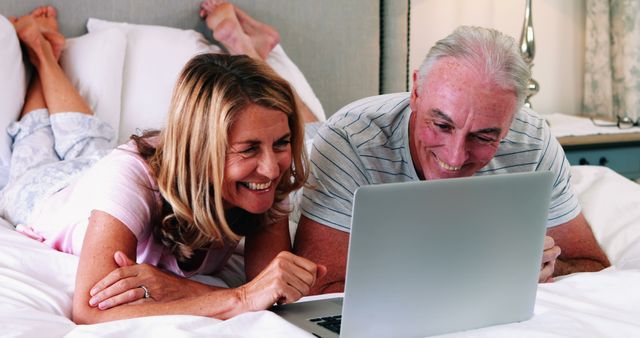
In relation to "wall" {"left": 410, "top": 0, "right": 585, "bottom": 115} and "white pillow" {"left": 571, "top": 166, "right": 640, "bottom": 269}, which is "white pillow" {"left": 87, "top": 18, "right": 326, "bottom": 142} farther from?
"white pillow" {"left": 571, "top": 166, "right": 640, "bottom": 269}

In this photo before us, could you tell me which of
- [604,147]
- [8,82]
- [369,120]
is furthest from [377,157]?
[604,147]

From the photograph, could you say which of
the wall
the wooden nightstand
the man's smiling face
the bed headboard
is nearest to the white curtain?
the wall

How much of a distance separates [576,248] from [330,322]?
0.73 m

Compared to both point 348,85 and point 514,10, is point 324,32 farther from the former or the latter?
point 514,10

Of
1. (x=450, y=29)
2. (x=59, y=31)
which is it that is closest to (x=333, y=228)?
(x=59, y=31)

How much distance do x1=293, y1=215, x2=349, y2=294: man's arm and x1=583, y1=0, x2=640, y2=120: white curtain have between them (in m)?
2.03

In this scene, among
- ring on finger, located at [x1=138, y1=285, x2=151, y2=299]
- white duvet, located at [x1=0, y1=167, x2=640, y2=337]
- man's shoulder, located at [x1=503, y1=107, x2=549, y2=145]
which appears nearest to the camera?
white duvet, located at [x1=0, y1=167, x2=640, y2=337]

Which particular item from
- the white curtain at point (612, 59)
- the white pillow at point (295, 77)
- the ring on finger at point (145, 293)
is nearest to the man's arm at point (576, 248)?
the ring on finger at point (145, 293)

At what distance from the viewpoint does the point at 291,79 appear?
270cm

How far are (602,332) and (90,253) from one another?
2.57ft

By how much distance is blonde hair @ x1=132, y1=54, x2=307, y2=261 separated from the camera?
4.80ft

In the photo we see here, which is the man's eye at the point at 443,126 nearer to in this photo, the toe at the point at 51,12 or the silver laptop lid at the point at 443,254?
the silver laptop lid at the point at 443,254

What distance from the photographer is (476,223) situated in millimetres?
1152

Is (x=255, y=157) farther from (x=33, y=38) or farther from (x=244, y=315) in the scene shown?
(x=33, y=38)
